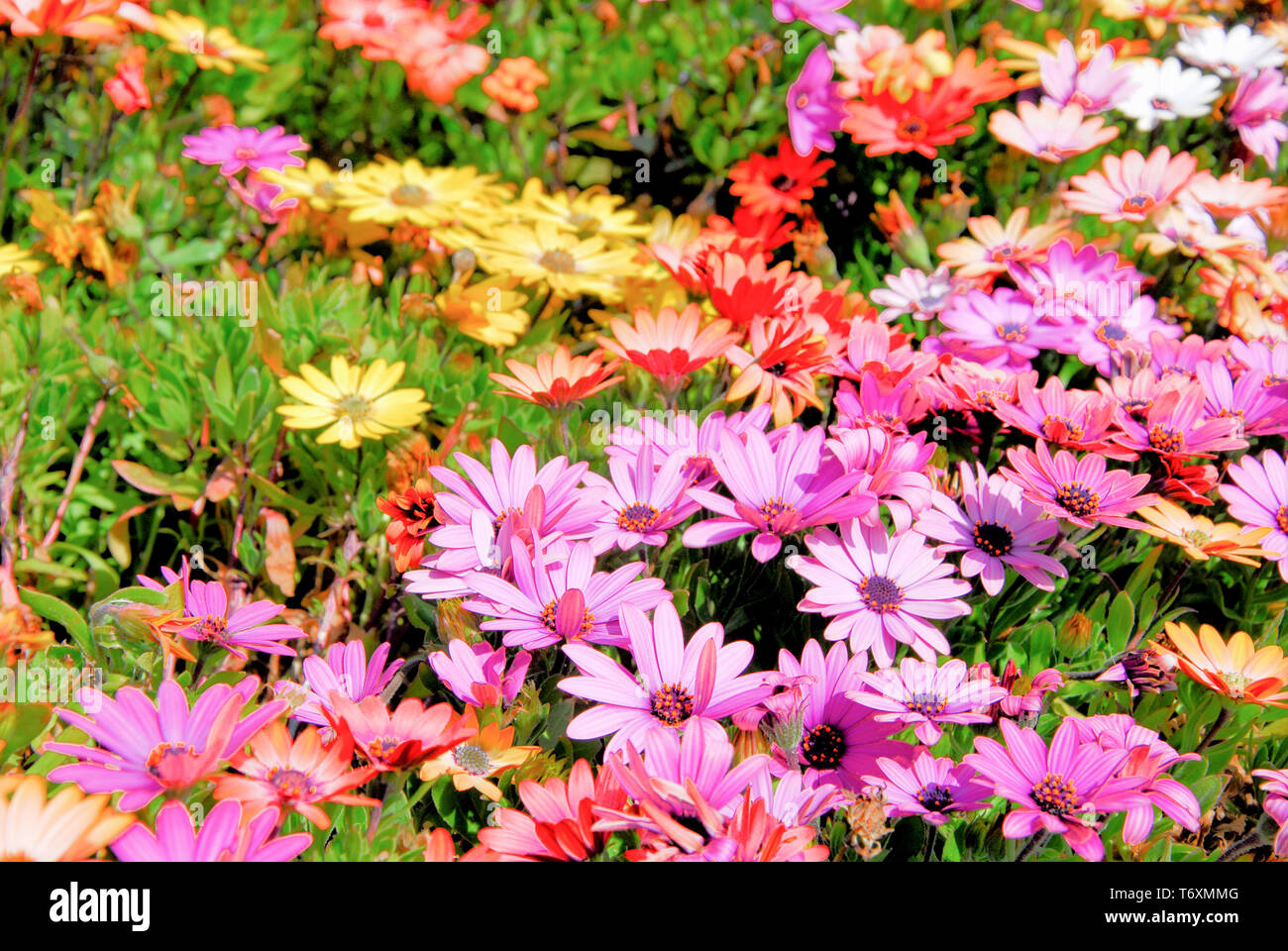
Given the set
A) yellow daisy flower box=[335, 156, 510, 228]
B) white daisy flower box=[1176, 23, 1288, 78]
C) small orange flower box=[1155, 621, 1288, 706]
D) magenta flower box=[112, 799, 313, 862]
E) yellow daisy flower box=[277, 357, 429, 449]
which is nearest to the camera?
magenta flower box=[112, 799, 313, 862]

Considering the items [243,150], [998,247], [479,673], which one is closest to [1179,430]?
[998,247]

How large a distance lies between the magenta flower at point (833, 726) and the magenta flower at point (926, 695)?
0.02m

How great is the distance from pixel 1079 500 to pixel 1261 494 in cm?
31

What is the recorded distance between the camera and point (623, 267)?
74.0 inches

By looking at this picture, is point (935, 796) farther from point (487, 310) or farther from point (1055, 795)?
point (487, 310)

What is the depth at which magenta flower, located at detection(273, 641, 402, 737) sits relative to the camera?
947 millimetres

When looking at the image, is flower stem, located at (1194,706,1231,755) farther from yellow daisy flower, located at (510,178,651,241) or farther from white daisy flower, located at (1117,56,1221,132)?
white daisy flower, located at (1117,56,1221,132)

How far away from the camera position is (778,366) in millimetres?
1326

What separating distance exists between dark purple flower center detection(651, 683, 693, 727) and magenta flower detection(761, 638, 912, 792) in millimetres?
80

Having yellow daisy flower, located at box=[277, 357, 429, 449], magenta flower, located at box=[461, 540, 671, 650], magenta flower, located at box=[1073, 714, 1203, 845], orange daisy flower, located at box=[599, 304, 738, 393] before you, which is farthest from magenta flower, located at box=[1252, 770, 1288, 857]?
yellow daisy flower, located at box=[277, 357, 429, 449]

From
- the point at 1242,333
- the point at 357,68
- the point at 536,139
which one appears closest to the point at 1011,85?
the point at 1242,333

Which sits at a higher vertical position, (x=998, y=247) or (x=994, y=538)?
(x=998, y=247)

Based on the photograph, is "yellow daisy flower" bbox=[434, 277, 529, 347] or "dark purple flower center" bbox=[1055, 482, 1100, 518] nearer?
"dark purple flower center" bbox=[1055, 482, 1100, 518]
